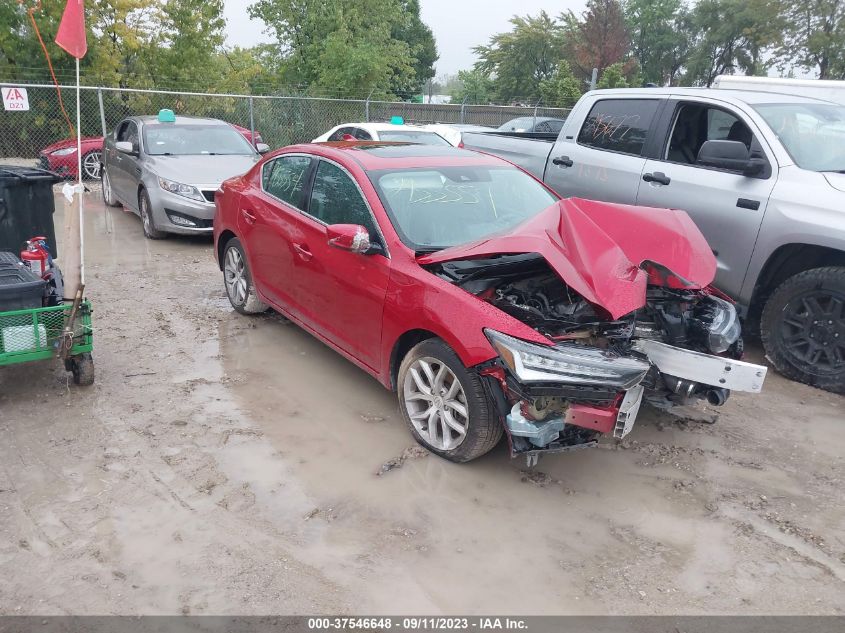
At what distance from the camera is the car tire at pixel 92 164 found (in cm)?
1411

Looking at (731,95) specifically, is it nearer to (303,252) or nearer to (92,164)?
(303,252)

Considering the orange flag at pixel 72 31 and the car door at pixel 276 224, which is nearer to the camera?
the orange flag at pixel 72 31

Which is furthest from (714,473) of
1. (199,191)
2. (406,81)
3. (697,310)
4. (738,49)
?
(738,49)

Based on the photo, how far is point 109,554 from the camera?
3.10 meters

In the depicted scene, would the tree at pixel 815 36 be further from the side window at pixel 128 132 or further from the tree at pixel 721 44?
the side window at pixel 128 132

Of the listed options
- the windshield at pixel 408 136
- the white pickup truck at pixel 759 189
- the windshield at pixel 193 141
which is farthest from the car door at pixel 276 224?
the windshield at pixel 193 141

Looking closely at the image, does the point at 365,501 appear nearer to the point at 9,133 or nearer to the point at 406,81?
the point at 9,133

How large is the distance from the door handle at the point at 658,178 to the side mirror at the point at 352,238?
122 inches

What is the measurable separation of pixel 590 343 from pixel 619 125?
12.1 ft

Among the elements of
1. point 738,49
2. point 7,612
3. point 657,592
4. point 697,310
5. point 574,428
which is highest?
point 738,49

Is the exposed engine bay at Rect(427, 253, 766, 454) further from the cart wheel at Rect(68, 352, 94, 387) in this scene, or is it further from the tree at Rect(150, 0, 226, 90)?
the tree at Rect(150, 0, 226, 90)

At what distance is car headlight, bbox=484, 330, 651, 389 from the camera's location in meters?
3.27

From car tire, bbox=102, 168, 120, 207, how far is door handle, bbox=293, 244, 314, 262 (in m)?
7.89

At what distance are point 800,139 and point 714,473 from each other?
313 centimetres
